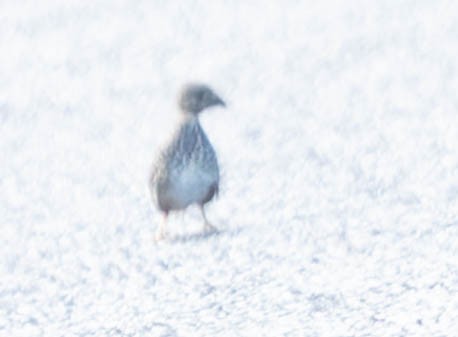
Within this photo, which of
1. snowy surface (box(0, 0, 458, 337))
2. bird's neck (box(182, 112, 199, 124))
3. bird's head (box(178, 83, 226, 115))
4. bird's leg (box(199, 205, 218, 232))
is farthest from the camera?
bird's head (box(178, 83, 226, 115))

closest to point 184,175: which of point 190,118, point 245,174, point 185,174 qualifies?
point 185,174

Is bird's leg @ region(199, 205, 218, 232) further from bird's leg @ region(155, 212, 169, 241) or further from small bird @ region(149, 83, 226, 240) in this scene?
bird's leg @ region(155, 212, 169, 241)

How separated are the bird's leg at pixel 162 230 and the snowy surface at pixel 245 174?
0.06 meters

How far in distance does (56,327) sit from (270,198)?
8.59ft

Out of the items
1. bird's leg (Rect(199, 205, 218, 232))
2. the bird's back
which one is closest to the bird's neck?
the bird's back

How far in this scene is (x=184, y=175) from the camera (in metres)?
8.55

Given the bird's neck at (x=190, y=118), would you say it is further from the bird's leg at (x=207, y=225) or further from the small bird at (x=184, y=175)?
the bird's leg at (x=207, y=225)

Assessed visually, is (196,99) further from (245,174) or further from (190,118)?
(245,174)

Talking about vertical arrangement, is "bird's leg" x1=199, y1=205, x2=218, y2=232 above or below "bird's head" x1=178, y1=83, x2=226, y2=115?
below

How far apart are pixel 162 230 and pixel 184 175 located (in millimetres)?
290

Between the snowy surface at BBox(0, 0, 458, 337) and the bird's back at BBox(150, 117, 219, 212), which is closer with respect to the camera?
the snowy surface at BBox(0, 0, 458, 337)

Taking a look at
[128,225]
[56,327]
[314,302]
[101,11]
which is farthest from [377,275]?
[101,11]

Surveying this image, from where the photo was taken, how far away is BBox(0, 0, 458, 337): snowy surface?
700 centimetres

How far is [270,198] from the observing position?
30.4ft
